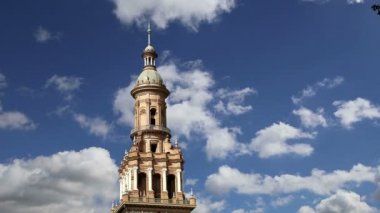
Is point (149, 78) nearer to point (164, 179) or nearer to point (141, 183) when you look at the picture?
point (164, 179)

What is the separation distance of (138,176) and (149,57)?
855 inches

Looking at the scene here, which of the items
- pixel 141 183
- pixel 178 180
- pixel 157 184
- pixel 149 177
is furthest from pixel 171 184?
pixel 141 183

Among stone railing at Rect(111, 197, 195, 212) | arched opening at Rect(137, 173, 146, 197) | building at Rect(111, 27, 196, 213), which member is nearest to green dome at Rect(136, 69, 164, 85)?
building at Rect(111, 27, 196, 213)

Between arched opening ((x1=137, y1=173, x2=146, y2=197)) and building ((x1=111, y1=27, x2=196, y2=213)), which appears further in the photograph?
arched opening ((x1=137, y1=173, x2=146, y2=197))

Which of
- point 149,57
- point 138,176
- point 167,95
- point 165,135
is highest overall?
point 149,57

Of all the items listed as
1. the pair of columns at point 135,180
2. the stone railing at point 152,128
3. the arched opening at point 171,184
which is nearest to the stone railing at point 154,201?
the pair of columns at point 135,180

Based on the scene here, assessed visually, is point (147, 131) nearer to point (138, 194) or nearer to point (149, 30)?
point (138, 194)

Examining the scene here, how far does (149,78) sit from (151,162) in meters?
14.8

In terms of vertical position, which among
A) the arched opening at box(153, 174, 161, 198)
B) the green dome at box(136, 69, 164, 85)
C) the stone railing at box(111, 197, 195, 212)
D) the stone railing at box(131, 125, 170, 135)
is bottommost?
the stone railing at box(111, 197, 195, 212)

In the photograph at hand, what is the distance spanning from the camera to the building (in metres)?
89.1

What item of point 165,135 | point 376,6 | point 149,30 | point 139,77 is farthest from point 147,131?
point 376,6

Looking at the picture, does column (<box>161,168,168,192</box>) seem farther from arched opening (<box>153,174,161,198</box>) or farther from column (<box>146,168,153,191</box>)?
column (<box>146,168,153,191</box>)

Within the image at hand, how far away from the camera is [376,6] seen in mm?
29344

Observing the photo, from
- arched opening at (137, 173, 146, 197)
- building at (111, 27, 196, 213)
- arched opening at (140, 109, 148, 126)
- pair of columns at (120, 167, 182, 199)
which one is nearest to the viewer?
building at (111, 27, 196, 213)
